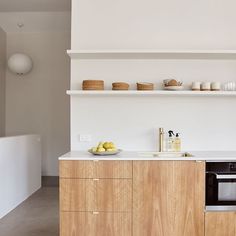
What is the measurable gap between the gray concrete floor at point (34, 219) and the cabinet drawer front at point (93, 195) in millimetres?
836

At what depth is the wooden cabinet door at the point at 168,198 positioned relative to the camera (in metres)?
2.55

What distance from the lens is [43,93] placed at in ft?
18.7

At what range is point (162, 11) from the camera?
10.6 feet

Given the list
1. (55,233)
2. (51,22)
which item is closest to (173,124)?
(55,233)

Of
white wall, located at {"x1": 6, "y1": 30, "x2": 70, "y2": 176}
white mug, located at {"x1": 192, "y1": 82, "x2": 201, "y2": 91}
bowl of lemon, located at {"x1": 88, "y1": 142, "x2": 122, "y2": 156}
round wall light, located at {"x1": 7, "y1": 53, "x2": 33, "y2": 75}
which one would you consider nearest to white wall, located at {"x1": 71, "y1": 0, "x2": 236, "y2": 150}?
white mug, located at {"x1": 192, "y1": 82, "x2": 201, "y2": 91}

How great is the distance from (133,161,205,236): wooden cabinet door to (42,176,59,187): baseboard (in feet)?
10.5

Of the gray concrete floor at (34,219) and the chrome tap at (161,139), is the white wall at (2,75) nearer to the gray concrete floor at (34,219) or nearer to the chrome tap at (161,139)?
the gray concrete floor at (34,219)

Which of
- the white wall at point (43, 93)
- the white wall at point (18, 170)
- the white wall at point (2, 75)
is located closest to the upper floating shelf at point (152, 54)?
the white wall at point (18, 170)

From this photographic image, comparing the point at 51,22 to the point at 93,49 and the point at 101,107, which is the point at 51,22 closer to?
the point at 93,49

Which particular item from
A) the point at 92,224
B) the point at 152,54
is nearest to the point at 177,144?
the point at 152,54

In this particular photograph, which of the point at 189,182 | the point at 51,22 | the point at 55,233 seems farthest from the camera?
the point at 51,22

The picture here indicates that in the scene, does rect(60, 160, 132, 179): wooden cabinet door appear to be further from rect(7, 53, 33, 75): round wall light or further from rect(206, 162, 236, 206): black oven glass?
rect(7, 53, 33, 75): round wall light

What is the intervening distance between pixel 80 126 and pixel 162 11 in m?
1.55

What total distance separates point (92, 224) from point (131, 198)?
1.33 ft
